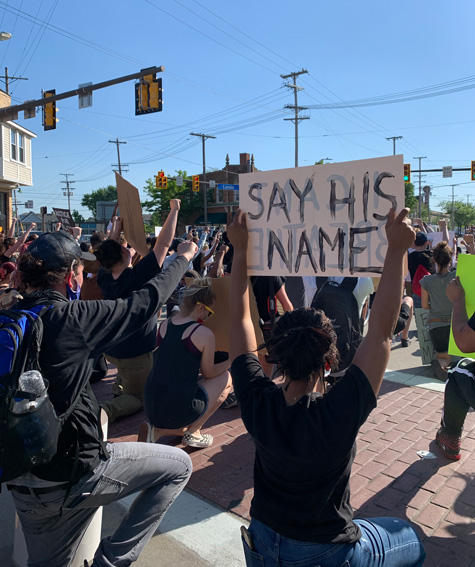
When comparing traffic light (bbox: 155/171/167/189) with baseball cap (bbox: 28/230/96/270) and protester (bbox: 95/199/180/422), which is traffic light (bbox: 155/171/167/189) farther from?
baseball cap (bbox: 28/230/96/270)

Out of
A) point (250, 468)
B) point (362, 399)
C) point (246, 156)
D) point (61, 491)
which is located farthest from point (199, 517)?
point (246, 156)

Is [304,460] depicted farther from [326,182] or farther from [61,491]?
[326,182]

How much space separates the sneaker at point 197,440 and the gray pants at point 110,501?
160cm

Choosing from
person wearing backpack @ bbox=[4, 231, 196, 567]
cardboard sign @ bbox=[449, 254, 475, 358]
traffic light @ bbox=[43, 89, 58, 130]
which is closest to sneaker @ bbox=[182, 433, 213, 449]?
person wearing backpack @ bbox=[4, 231, 196, 567]

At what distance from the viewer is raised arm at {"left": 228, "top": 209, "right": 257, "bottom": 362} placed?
2.06 m

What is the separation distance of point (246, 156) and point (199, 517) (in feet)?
190

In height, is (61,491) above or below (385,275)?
below

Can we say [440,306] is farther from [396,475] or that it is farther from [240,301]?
[240,301]

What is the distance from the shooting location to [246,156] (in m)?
58.7

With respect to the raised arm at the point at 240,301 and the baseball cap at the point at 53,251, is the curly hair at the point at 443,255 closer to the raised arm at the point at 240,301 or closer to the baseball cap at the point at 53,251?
the raised arm at the point at 240,301

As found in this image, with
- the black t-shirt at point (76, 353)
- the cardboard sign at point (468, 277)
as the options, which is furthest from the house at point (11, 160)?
the black t-shirt at point (76, 353)

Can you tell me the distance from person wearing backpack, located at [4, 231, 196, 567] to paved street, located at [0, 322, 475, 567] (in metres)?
0.67

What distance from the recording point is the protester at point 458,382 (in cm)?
318

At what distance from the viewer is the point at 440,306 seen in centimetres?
624
